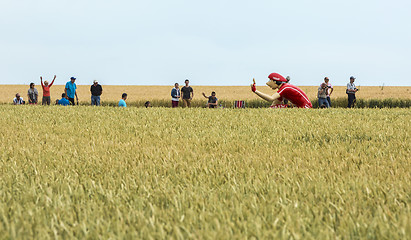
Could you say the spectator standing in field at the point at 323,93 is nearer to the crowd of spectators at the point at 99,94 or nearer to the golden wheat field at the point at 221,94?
the crowd of spectators at the point at 99,94

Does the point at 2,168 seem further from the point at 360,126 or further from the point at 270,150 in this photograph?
the point at 360,126

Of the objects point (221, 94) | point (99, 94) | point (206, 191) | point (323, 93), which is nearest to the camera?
point (206, 191)

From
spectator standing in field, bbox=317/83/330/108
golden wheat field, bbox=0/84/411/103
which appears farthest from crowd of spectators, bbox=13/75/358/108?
golden wheat field, bbox=0/84/411/103

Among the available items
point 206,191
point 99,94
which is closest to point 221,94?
point 99,94

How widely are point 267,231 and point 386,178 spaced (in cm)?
184

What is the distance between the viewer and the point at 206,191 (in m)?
2.88

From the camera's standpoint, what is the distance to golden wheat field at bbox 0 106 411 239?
7.10 ft

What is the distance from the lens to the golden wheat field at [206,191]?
2164 millimetres

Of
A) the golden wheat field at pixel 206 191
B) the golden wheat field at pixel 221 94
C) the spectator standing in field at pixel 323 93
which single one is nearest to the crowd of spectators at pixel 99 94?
the spectator standing in field at pixel 323 93

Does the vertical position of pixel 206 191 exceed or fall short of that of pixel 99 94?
it falls short

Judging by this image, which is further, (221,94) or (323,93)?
(221,94)

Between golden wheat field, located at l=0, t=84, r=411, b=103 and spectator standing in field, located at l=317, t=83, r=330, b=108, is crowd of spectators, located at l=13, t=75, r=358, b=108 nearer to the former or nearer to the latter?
spectator standing in field, located at l=317, t=83, r=330, b=108

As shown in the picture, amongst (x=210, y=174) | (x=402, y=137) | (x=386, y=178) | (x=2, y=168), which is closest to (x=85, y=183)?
(x=210, y=174)

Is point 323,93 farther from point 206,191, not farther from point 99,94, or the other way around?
point 206,191
